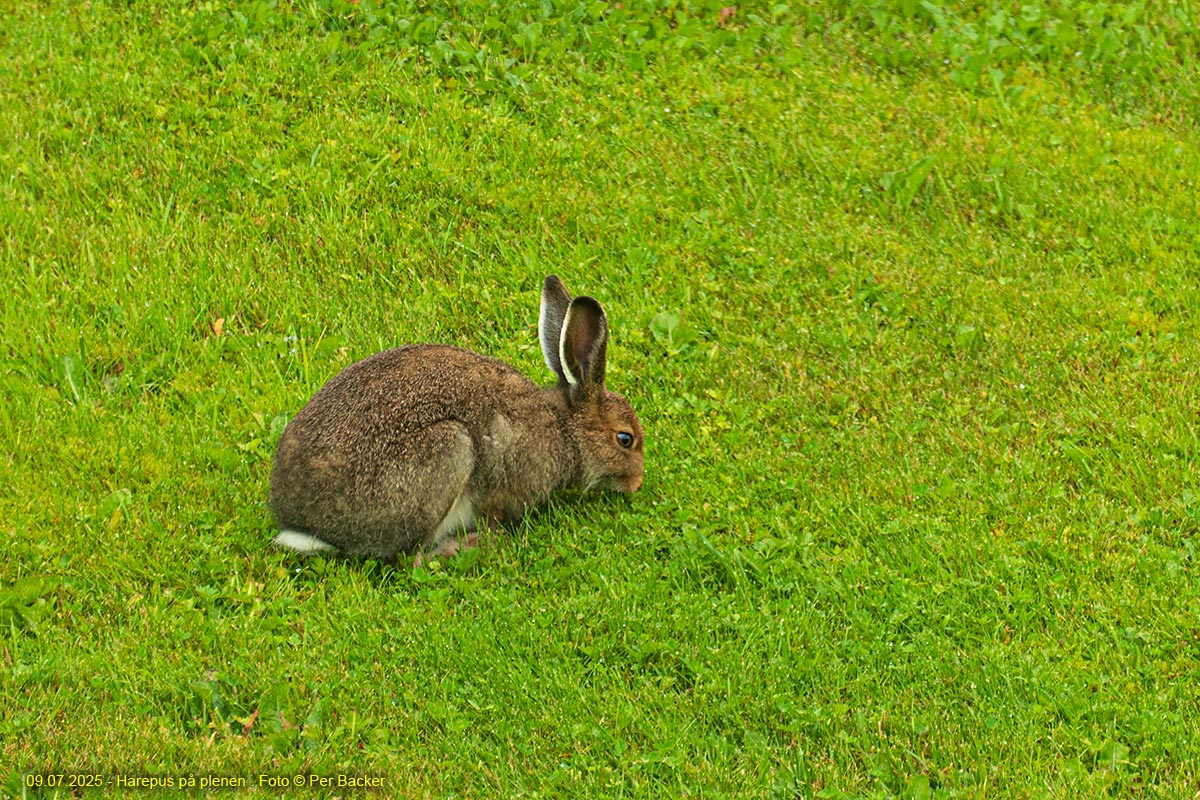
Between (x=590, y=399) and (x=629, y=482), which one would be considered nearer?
(x=629, y=482)

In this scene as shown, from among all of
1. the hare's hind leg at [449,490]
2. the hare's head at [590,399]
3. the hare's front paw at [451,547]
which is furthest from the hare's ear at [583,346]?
the hare's front paw at [451,547]

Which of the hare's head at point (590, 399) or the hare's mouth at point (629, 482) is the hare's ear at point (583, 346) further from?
the hare's mouth at point (629, 482)

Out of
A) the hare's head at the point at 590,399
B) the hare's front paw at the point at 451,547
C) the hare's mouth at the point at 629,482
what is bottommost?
the hare's front paw at the point at 451,547

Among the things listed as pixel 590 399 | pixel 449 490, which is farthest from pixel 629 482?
pixel 449 490

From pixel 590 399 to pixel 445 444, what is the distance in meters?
1.02

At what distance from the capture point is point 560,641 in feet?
19.8

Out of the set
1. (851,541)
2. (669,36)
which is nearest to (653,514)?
(851,541)

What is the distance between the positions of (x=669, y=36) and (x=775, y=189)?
1.96 meters

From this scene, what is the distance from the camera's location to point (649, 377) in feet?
26.1

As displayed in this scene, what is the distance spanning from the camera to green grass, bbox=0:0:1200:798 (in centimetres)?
559

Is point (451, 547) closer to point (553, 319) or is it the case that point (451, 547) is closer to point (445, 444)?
point (445, 444)

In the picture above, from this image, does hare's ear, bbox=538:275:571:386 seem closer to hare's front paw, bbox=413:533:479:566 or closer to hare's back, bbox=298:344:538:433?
hare's back, bbox=298:344:538:433

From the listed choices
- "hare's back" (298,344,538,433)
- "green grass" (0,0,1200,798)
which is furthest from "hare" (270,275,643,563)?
"green grass" (0,0,1200,798)

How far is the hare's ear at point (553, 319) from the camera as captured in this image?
23.2 feet
